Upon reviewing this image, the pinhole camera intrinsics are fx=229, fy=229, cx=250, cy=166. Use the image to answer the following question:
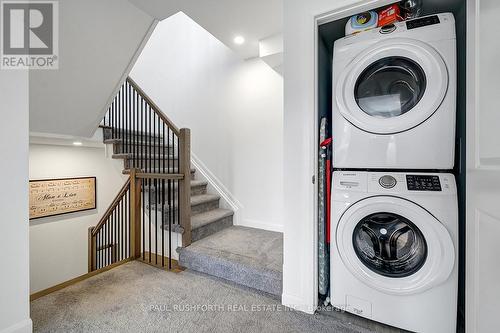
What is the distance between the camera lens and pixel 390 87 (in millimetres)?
1452

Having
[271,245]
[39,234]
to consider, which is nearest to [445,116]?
[271,245]

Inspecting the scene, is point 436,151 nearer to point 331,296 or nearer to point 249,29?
point 331,296

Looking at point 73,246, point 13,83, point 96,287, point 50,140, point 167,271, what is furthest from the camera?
point 73,246

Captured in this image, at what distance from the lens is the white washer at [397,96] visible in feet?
4.08

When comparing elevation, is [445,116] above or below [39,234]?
above

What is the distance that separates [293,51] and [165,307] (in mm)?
1939

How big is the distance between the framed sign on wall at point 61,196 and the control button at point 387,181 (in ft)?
13.4

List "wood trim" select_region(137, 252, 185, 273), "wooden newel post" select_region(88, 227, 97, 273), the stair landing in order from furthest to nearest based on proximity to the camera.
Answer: "wooden newel post" select_region(88, 227, 97, 273), "wood trim" select_region(137, 252, 185, 273), the stair landing

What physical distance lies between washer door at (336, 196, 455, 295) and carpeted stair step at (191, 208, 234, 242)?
1465 millimetres

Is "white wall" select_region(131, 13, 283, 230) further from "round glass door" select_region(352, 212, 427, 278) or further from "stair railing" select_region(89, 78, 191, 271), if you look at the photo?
"round glass door" select_region(352, 212, 427, 278)

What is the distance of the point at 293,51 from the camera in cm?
154

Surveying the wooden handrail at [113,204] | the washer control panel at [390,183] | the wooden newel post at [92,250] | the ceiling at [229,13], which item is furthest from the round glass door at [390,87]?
the wooden newel post at [92,250]

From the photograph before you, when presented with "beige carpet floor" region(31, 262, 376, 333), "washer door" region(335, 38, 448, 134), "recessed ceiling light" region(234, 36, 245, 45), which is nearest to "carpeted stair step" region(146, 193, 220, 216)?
"beige carpet floor" region(31, 262, 376, 333)

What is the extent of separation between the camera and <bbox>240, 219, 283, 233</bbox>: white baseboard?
9.05ft
